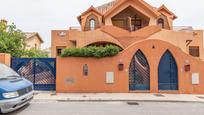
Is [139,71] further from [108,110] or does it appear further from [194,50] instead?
[194,50]

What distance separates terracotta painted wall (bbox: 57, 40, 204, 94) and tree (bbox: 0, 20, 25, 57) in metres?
6.29

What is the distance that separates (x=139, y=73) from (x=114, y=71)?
1592 mm

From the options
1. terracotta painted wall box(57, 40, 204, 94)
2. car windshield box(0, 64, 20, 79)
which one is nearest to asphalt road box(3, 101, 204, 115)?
car windshield box(0, 64, 20, 79)

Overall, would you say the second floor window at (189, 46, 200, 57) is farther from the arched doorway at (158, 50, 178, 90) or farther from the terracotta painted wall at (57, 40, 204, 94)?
the arched doorway at (158, 50, 178, 90)

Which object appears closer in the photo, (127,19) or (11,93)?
(11,93)

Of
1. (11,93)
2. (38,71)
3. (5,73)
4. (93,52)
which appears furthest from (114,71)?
(11,93)

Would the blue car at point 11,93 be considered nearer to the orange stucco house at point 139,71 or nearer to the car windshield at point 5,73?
the car windshield at point 5,73

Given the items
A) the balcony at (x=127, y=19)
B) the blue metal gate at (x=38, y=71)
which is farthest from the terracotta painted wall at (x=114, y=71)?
the balcony at (x=127, y=19)

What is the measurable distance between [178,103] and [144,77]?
2.88 metres

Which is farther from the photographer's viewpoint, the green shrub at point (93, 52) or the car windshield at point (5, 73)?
the green shrub at point (93, 52)

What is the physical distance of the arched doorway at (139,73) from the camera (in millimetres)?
11781

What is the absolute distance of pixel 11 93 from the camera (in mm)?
6348

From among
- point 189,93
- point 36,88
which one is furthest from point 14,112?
point 189,93

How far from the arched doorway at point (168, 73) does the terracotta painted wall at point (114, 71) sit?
238 mm
